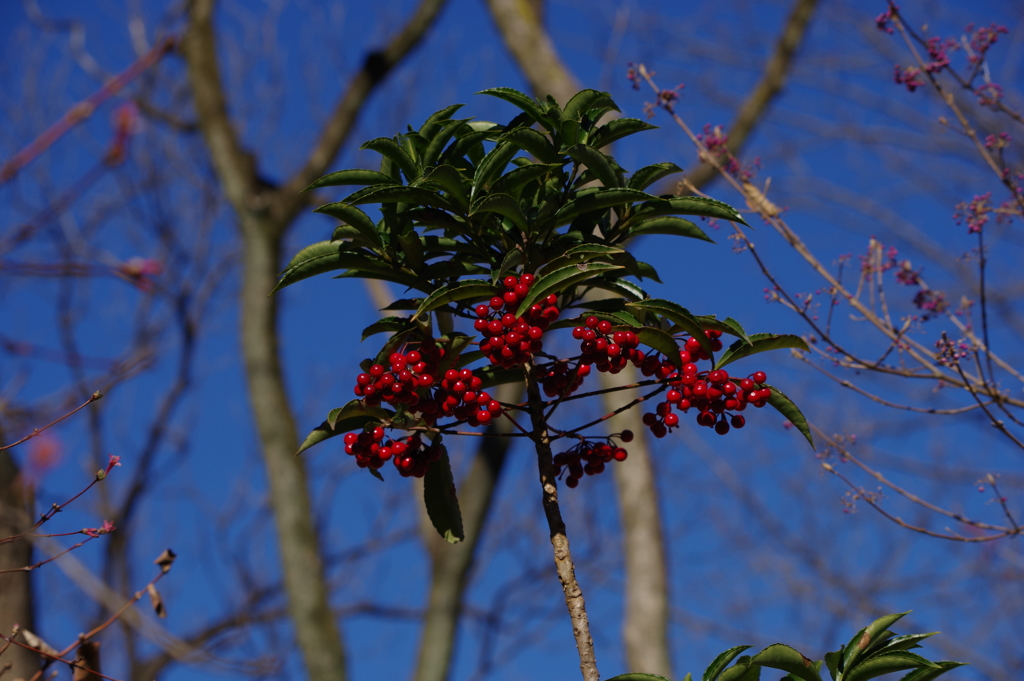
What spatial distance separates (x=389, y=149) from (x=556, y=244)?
41 centimetres

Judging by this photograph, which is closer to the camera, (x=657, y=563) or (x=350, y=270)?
(x=350, y=270)

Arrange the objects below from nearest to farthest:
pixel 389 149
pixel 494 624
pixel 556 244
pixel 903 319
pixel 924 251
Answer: pixel 389 149
pixel 556 244
pixel 903 319
pixel 924 251
pixel 494 624

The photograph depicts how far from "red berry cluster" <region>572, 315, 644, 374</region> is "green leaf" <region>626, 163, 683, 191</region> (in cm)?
37

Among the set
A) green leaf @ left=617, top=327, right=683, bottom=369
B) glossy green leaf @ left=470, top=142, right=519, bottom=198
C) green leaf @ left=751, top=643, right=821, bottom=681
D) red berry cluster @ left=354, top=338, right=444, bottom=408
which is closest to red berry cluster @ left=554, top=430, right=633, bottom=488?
green leaf @ left=617, top=327, right=683, bottom=369

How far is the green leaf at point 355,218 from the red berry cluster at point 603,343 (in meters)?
0.47

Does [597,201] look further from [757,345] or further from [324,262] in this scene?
[324,262]

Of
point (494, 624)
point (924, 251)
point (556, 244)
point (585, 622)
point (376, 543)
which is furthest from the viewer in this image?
point (376, 543)

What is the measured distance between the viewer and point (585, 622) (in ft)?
5.16

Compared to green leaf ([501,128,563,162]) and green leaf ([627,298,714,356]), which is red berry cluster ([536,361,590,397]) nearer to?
green leaf ([627,298,714,356])

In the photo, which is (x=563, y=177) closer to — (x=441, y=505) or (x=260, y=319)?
(x=441, y=505)

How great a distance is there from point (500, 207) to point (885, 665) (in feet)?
3.64

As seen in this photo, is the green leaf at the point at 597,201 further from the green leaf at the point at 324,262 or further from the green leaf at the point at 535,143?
the green leaf at the point at 324,262

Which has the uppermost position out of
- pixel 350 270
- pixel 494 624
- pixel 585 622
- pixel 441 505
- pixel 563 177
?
pixel 494 624

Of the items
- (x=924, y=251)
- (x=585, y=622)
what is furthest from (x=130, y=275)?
(x=924, y=251)
